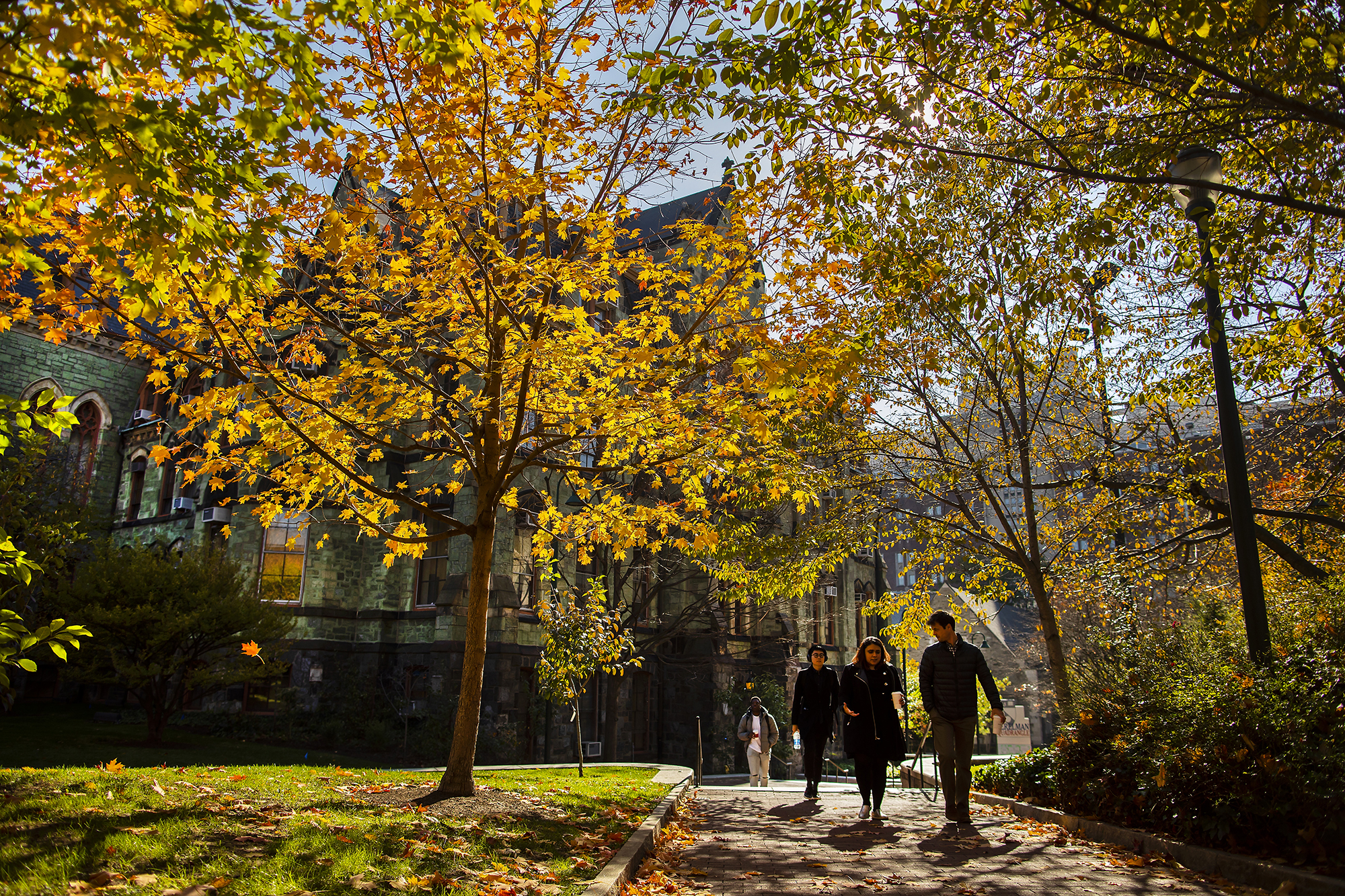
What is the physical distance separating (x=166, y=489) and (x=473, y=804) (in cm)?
2302

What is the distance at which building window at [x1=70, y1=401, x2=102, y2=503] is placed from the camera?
87.2 feet

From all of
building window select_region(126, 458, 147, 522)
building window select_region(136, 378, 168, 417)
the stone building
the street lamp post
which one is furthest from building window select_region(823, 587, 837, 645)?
the street lamp post

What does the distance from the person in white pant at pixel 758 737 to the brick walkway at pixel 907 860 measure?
5.83 metres

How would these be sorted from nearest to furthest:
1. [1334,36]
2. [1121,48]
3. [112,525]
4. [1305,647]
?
[1334,36] → [1305,647] → [1121,48] → [112,525]

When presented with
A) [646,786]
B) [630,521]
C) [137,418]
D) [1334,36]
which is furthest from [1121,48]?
[137,418]

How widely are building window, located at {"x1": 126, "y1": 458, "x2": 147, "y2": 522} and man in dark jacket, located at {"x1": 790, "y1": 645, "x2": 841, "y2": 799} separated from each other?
80.9ft

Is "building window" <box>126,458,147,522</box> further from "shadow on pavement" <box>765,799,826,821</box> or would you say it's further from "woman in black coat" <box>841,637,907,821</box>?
"woman in black coat" <box>841,637,907,821</box>

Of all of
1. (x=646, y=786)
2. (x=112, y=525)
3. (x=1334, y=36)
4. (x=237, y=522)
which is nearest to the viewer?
(x=1334, y=36)

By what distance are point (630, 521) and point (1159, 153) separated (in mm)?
5879

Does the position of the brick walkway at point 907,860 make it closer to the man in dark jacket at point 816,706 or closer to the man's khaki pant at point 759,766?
the man in dark jacket at point 816,706

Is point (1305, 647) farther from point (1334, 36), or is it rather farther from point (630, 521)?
point (630, 521)

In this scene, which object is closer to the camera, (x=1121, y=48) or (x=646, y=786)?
(x=1121, y=48)

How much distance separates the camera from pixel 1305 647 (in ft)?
23.2

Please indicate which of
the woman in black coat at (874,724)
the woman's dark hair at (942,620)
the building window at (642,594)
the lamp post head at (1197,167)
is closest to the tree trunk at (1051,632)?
the woman in black coat at (874,724)
